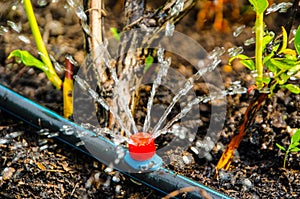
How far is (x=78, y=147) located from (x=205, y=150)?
326mm

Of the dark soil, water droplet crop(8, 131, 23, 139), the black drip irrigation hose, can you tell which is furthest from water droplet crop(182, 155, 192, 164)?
water droplet crop(8, 131, 23, 139)

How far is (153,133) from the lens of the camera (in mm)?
1284

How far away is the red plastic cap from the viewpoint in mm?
1143

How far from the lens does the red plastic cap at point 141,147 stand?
1143mm

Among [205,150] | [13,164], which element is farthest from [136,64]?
[13,164]

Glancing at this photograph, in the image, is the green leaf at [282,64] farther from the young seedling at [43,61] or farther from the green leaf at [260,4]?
A: the young seedling at [43,61]

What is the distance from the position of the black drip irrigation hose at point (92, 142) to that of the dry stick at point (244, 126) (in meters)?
0.12

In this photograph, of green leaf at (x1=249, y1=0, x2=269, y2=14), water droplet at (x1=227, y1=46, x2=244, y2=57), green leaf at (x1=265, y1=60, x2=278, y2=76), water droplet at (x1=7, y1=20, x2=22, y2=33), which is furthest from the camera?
water droplet at (x1=7, y1=20, x2=22, y2=33)

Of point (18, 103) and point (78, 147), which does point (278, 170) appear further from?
point (18, 103)

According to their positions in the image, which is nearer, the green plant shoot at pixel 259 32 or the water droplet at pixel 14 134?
the green plant shoot at pixel 259 32

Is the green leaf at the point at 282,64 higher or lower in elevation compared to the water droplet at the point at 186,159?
higher

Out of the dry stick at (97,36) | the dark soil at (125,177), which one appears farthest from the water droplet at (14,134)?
the dry stick at (97,36)

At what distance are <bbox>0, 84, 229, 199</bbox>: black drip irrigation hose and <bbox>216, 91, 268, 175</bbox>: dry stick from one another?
4.6 inches

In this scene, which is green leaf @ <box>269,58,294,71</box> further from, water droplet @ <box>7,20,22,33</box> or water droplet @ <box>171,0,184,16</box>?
water droplet @ <box>7,20,22,33</box>
